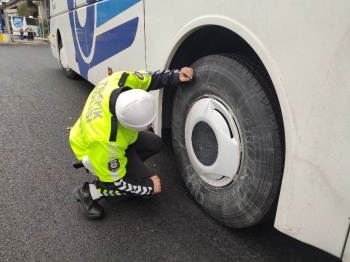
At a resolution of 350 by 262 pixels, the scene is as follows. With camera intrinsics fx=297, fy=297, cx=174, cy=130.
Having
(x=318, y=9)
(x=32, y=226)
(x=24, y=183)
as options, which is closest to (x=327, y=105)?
(x=318, y=9)

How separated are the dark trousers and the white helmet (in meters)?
0.43

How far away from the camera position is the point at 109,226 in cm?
184

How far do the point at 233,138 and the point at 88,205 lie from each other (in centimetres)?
104

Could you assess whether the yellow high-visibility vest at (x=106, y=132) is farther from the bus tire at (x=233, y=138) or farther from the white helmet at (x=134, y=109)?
the bus tire at (x=233, y=138)

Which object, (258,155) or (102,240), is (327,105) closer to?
(258,155)

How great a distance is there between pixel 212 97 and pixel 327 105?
71cm

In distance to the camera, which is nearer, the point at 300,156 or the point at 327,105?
the point at 327,105

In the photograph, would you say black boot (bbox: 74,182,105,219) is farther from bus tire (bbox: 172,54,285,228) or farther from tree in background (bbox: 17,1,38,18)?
tree in background (bbox: 17,1,38,18)

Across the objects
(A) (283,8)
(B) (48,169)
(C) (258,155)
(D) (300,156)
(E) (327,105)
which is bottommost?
(B) (48,169)

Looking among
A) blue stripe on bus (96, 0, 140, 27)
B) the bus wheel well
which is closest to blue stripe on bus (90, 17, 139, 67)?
blue stripe on bus (96, 0, 140, 27)

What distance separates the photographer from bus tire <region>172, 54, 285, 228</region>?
1.39m

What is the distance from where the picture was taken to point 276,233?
5.85ft

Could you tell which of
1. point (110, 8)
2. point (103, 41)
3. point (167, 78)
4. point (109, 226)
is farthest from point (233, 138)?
point (103, 41)

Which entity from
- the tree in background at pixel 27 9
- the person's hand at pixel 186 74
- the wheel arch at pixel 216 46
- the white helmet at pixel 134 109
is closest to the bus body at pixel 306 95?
the wheel arch at pixel 216 46
